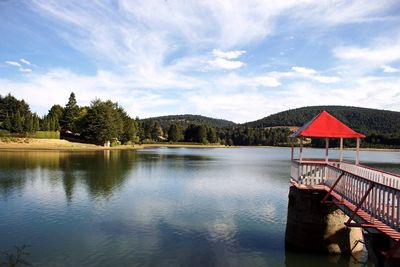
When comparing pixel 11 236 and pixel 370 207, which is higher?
pixel 370 207

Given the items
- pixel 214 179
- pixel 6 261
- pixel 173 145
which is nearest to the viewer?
pixel 6 261

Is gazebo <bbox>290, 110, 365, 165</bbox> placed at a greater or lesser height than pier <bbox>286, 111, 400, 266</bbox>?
greater

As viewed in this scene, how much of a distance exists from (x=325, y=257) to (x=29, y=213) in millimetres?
16974

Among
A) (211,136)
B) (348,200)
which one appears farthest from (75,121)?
(348,200)

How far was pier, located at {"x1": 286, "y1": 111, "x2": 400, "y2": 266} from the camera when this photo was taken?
9.57m

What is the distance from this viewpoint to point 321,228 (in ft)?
49.1

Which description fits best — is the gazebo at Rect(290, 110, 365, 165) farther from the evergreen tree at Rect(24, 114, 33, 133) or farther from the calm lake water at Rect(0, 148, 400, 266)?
the evergreen tree at Rect(24, 114, 33, 133)

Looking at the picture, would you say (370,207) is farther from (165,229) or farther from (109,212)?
(109,212)

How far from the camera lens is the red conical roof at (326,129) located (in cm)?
1656

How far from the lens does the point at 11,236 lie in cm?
1744

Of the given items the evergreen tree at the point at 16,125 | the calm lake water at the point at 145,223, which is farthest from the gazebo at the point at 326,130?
the evergreen tree at the point at 16,125

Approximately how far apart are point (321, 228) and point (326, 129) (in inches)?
180

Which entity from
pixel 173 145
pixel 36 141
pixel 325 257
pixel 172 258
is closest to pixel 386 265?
pixel 325 257

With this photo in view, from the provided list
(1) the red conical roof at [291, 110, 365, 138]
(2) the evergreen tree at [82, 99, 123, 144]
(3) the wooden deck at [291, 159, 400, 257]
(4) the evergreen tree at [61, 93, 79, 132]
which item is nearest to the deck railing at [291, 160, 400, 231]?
(3) the wooden deck at [291, 159, 400, 257]
